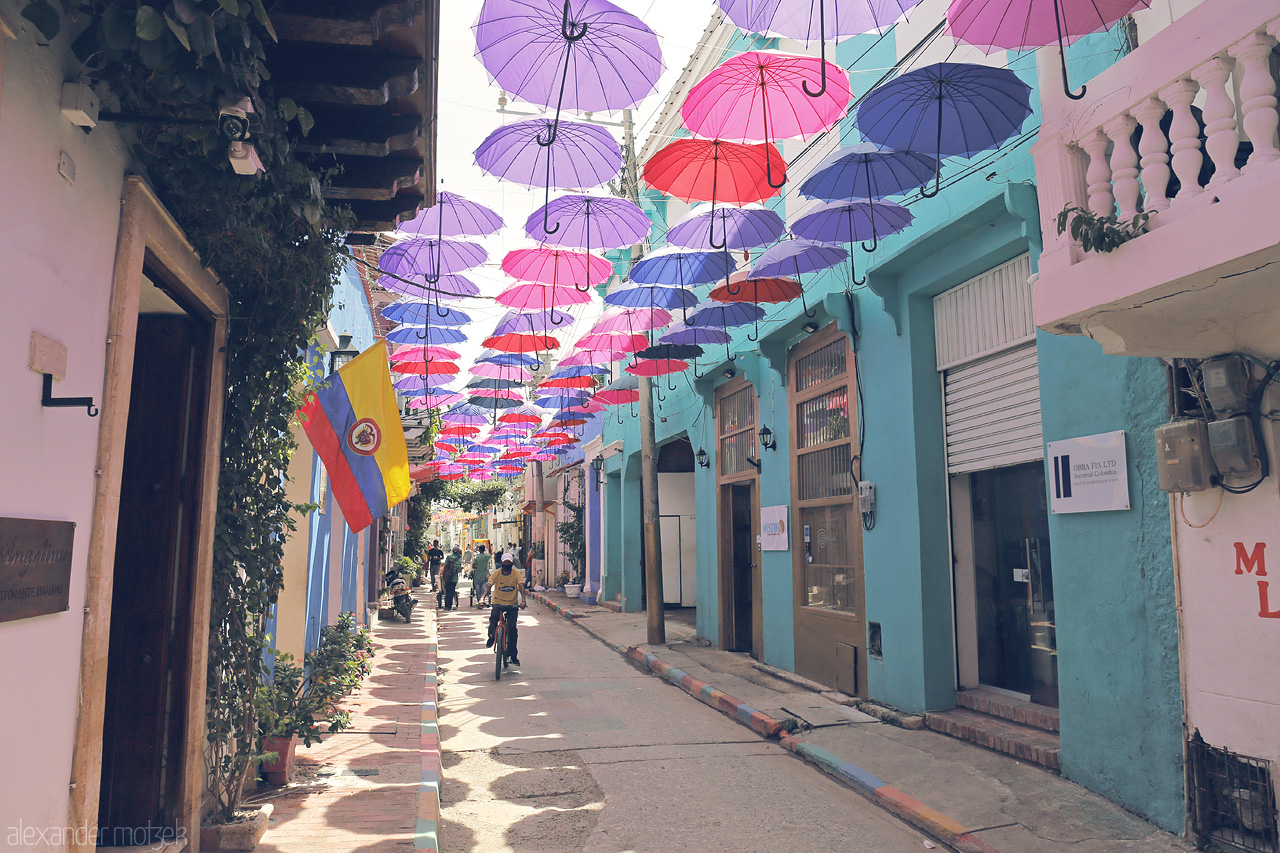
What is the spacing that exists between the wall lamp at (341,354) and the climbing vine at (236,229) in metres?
4.02

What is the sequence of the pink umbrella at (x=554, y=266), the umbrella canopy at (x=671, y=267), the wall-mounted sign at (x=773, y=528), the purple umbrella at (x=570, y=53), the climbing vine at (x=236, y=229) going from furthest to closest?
the wall-mounted sign at (x=773, y=528), the pink umbrella at (x=554, y=266), the umbrella canopy at (x=671, y=267), the purple umbrella at (x=570, y=53), the climbing vine at (x=236, y=229)

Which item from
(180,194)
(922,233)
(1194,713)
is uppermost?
(922,233)

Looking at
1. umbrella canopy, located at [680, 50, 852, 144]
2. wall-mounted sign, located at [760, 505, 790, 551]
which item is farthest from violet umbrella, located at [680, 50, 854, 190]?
wall-mounted sign, located at [760, 505, 790, 551]

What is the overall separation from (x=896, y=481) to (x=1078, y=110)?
4.97 metres

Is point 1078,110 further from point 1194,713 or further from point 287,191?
point 287,191

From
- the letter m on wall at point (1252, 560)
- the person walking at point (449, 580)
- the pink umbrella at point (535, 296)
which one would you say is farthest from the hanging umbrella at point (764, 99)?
the person walking at point (449, 580)

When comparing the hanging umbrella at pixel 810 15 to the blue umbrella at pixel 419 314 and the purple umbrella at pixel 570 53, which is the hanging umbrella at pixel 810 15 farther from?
the blue umbrella at pixel 419 314

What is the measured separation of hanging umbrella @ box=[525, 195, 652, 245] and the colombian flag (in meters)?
2.90

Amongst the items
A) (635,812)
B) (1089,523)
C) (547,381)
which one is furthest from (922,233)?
(547,381)

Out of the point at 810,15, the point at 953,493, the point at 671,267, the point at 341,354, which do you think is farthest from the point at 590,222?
the point at 953,493

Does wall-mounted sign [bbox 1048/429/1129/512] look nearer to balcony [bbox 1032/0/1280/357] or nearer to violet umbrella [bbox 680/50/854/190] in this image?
balcony [bbox 1032/0/1280/357]

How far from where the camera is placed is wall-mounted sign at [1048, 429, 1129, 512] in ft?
20.0

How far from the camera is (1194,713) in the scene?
5.30 metres

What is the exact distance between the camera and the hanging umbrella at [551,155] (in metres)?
8.06
